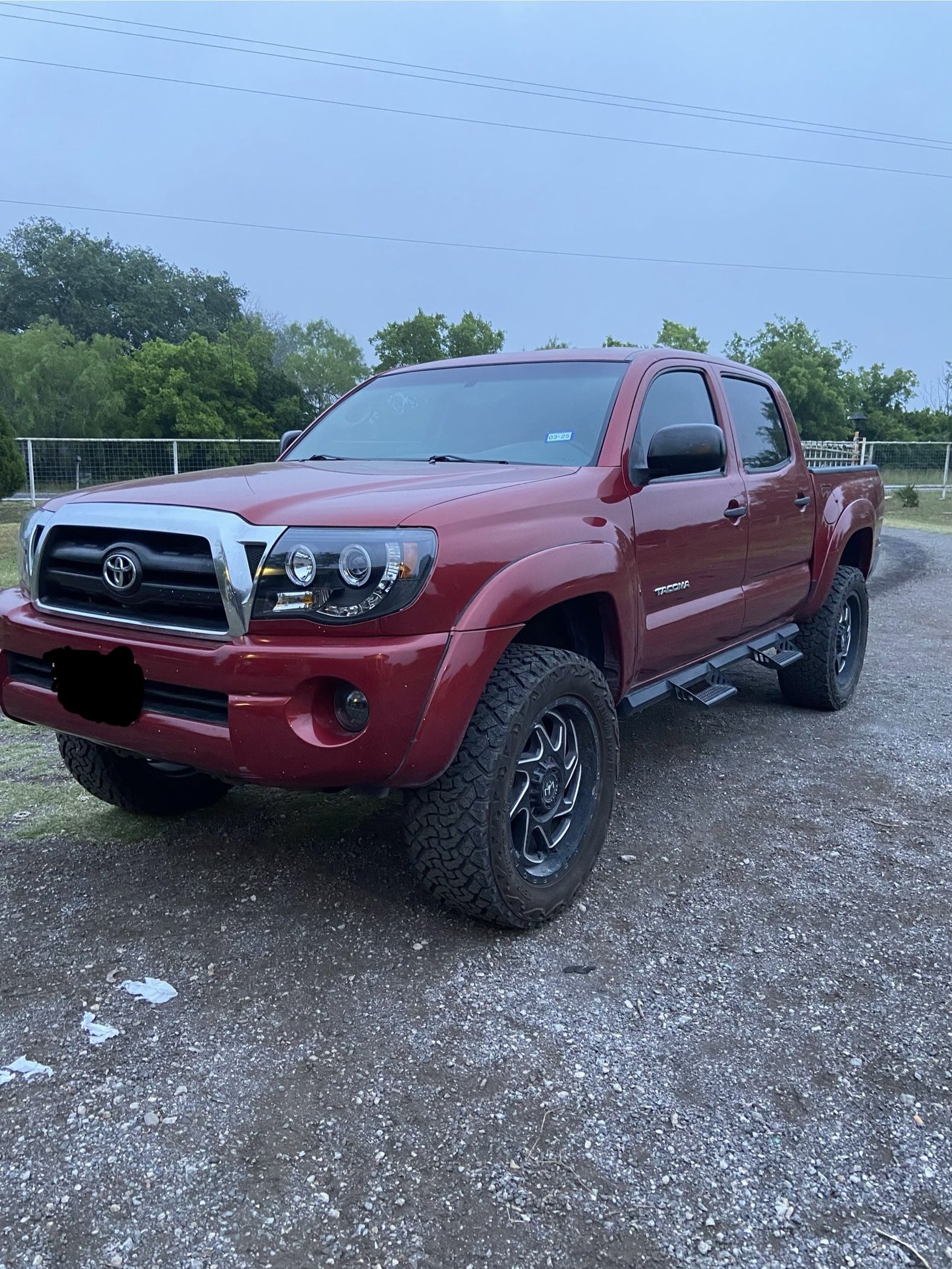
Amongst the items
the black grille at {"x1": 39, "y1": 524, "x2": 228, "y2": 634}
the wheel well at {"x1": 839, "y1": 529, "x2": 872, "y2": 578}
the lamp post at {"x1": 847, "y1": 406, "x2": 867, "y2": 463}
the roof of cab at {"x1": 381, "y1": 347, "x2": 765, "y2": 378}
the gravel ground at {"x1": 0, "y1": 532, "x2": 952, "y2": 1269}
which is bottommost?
the gravel ground at {"x1": 0, "y1": 532, "x2": 952, "y2": 1269}

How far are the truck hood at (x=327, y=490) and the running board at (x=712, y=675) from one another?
970 millimetres

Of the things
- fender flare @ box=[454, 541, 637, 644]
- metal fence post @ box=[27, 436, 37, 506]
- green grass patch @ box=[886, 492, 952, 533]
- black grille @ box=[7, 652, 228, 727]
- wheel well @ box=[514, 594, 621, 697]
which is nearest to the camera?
black grille @ box=[7, 652, 228, 727]

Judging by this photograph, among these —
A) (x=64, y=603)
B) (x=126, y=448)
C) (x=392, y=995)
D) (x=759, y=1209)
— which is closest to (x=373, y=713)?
(x=392, y=995)

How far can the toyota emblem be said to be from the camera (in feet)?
8.52

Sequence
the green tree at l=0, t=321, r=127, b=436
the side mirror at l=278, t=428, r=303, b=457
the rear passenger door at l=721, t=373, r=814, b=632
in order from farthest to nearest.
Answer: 1. the green tree at l=0, t=321, r=127, b=436
2. the side mirror at l=278, t=428, r=303, b=457
3. the rear passenger door at l=721, t=373, r=814, b=632

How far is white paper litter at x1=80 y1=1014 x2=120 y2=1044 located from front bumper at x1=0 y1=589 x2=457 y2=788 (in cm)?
69

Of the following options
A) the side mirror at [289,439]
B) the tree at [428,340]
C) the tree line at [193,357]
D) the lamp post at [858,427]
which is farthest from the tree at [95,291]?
the side mirror at [289,439]

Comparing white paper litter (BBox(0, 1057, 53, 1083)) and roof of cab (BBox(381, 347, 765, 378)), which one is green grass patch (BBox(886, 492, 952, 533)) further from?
white paper litter (BBox(0, 1057, 53, 1083))

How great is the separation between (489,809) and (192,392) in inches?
1308

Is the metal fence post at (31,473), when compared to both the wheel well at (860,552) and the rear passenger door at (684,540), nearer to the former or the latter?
the wheel well at (860,552)

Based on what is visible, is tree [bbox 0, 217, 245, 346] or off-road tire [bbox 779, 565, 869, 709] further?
tree [bbox 0, 217, 245, 346]

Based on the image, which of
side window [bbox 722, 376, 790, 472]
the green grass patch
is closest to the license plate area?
side window [bbox 722, 376, 790, 472]

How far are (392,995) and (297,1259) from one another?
33.5 inches

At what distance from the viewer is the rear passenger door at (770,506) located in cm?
440
